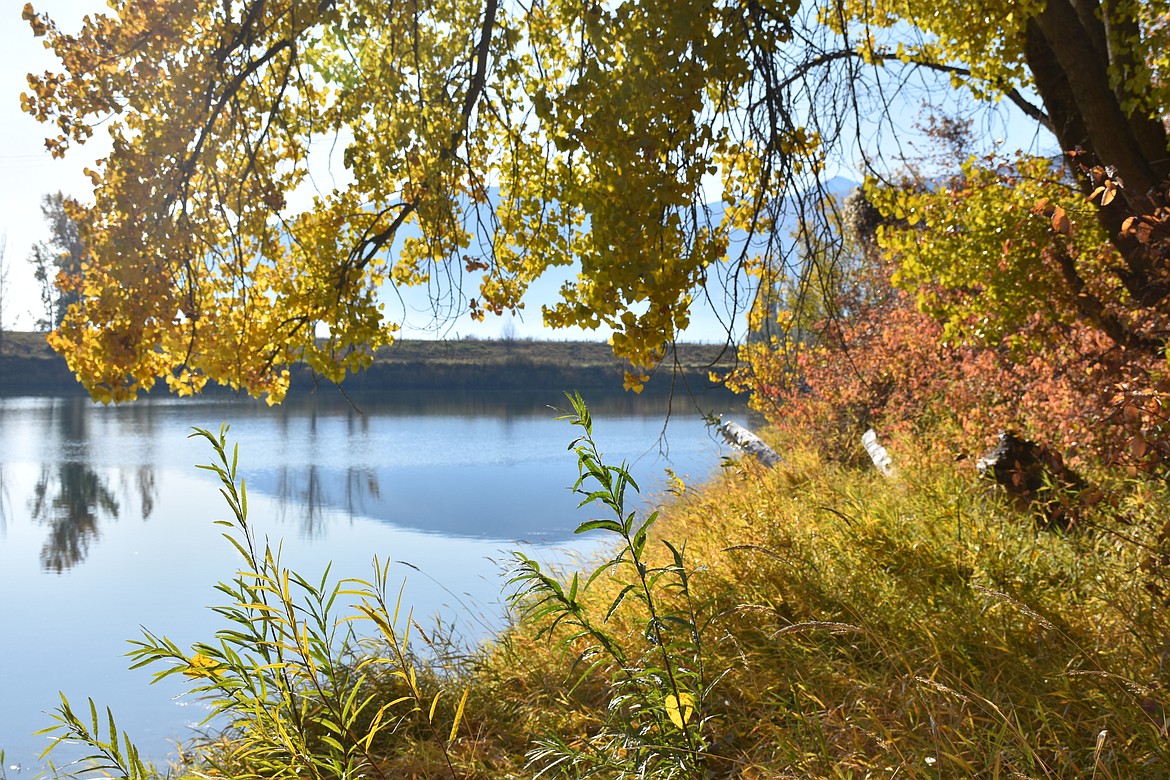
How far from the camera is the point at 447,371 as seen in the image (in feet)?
135

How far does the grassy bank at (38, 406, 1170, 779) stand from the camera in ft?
5.97

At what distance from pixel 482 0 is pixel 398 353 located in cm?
3859

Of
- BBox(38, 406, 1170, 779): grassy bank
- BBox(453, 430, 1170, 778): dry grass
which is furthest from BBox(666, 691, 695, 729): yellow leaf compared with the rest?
BBox(453, 430, 1170, 778): dry grass

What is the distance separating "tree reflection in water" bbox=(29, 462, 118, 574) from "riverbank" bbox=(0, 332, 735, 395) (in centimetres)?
2273

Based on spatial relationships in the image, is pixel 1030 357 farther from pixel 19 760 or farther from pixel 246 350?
pixel 19 760

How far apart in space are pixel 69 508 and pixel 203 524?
249 centimetres

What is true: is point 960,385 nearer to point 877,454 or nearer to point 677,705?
point 877,454

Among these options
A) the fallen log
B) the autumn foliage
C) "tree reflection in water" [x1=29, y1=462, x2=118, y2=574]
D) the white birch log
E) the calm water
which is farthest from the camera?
the fallen log

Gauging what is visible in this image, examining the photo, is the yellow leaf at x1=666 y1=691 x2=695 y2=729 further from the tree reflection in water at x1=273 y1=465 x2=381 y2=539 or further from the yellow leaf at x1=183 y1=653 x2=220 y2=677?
the tree reflection in water at x1=273 y1=465 x2=381 y2=539

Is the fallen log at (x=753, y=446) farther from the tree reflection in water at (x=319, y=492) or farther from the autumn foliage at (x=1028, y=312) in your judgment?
the tree reflection in water at (x=319, y=492)

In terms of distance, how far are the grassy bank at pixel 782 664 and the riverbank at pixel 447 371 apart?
3280 cm

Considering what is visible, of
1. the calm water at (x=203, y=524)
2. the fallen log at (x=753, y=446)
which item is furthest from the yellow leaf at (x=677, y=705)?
the fallen log at (x=753, y=446)

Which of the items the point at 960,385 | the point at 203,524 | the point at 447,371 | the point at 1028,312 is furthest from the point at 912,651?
the point at 447,371

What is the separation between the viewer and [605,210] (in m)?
2.73
